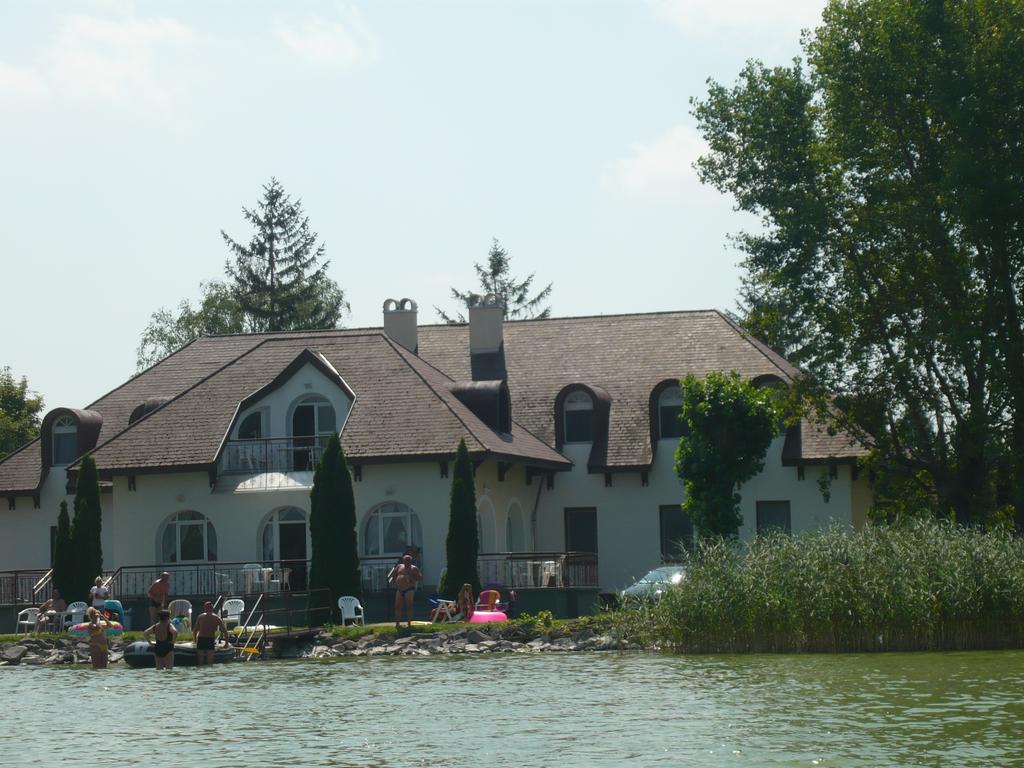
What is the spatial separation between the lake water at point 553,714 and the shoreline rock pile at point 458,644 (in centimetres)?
245

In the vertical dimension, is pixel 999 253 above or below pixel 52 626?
above

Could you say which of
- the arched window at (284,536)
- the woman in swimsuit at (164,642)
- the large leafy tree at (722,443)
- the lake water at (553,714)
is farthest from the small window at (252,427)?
the lake water at (553,714)

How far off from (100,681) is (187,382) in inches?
811

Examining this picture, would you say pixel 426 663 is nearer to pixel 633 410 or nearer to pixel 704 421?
pixel 704 421

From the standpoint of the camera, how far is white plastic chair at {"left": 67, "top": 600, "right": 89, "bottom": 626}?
1475 inches

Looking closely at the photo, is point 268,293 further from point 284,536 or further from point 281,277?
point 284,536

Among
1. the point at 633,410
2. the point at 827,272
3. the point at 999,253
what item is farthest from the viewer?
the point at 633,410

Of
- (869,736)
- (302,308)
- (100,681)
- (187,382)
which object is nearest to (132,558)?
(187,382)


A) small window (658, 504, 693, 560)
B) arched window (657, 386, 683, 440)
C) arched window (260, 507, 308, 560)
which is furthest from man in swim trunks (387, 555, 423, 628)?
arched window (657, 386, 683, 440)

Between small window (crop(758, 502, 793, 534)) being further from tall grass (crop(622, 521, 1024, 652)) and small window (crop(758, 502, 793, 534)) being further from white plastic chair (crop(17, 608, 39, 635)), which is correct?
white plastic chair (crop(17, 608, 39, 635))

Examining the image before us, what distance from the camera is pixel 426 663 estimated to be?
30891 mm

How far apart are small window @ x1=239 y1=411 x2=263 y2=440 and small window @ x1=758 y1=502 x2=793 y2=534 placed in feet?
44.3

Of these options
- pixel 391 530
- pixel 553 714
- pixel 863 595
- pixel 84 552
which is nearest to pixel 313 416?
pixel 391 530

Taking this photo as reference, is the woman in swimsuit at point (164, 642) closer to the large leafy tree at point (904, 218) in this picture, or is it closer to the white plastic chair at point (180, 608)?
the white plastic chair at point (180, 608)
